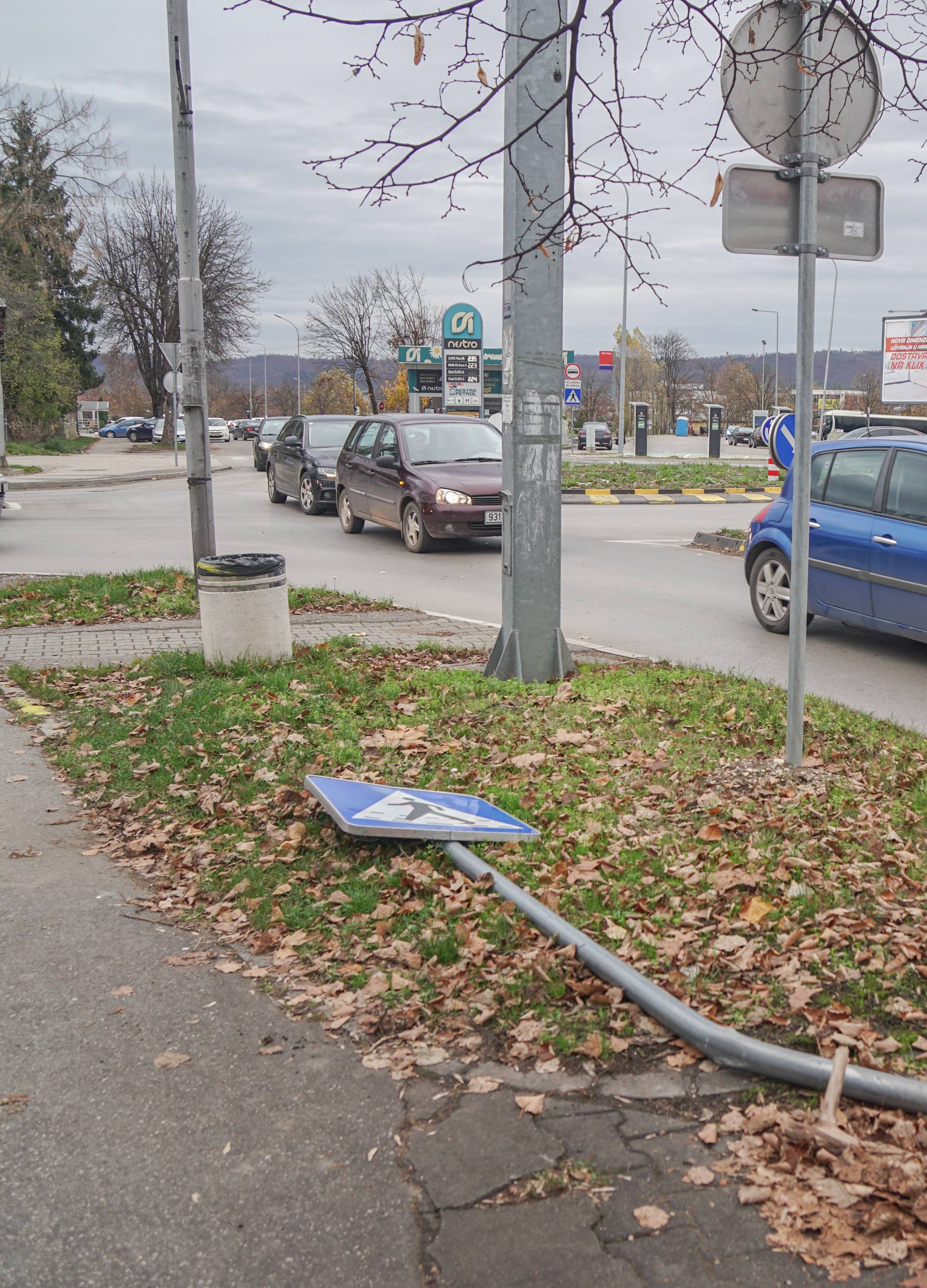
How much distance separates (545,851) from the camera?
184 inches

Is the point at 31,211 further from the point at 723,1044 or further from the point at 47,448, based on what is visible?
the point at 723,1044

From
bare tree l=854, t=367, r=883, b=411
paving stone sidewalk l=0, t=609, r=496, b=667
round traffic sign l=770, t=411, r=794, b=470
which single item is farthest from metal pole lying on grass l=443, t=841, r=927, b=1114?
bare tree l=854, t=367, r=883, b=411

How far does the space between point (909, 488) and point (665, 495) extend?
701 inches

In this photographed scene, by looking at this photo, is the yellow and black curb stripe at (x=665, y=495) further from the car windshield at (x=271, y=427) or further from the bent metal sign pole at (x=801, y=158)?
the bent metal sign pole at (x=801, y=158)

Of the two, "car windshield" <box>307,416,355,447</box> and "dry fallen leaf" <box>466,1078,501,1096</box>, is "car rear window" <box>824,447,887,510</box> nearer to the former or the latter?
"dry fallen leaf" <box>466,1078,501,1096</box>

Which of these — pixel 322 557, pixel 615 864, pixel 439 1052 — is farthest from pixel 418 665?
pixel 322 557

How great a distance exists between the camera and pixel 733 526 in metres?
19.4

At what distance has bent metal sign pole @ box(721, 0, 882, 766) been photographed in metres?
4.68

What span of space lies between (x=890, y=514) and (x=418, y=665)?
3718 millimetres

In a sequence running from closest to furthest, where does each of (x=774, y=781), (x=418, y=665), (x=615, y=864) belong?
(x=615, y=864), (x=774, y=781), (x=418, y=665)

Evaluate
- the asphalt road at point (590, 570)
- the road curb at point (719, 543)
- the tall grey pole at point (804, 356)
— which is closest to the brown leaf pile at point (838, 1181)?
the tall grey pole at point (804, 356)

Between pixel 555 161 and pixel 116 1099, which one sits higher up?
pixel 555 161

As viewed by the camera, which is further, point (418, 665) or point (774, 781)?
point (418, 665)

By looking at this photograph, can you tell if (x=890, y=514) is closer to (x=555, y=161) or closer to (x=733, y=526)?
(x=555, y=161)
